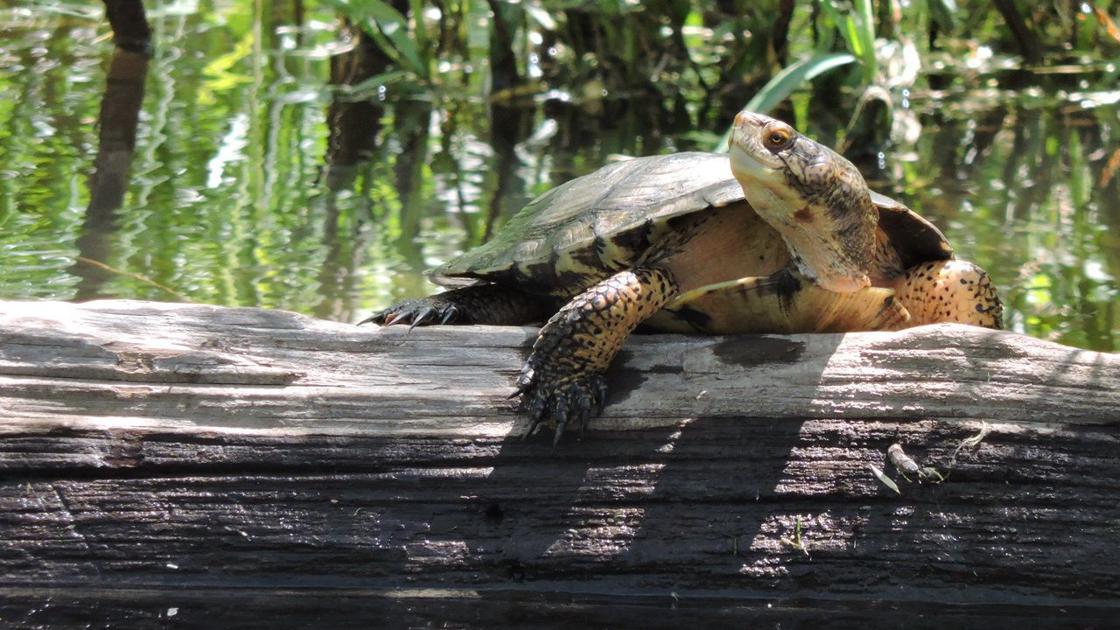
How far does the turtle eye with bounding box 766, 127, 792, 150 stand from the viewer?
224cm

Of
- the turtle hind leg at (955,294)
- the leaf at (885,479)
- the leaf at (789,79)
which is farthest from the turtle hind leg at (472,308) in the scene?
the leaf at (789,79)

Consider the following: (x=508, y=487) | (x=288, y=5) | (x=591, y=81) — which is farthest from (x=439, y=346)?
(x=288, y=5)

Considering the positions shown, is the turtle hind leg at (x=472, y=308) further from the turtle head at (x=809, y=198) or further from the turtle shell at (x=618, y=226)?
the turtle head at (x=809, y=198)

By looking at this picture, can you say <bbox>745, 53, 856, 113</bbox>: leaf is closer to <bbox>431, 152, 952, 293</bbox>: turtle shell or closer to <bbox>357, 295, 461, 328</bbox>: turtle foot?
<bbox>431, 152, 952, 293</bbox>: turtle shell

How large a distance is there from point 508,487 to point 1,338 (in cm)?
101

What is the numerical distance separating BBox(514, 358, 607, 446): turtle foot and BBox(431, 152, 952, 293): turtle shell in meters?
0.44

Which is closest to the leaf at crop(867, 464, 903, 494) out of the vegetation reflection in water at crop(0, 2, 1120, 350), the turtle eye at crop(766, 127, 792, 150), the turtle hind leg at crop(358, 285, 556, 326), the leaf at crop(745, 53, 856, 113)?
the turtle eye at crop(766, 127, 792, 150)

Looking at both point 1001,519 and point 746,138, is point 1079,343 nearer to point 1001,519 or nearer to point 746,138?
point 1001,519

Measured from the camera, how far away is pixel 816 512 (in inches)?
88.2

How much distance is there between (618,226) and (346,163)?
284 cm

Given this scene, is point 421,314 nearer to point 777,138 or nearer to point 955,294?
point 777,138

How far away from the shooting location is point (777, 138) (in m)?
2.26

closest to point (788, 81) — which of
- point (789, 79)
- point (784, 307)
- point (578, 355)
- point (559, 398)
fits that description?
point (789, 79)

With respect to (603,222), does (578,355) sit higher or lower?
lower
